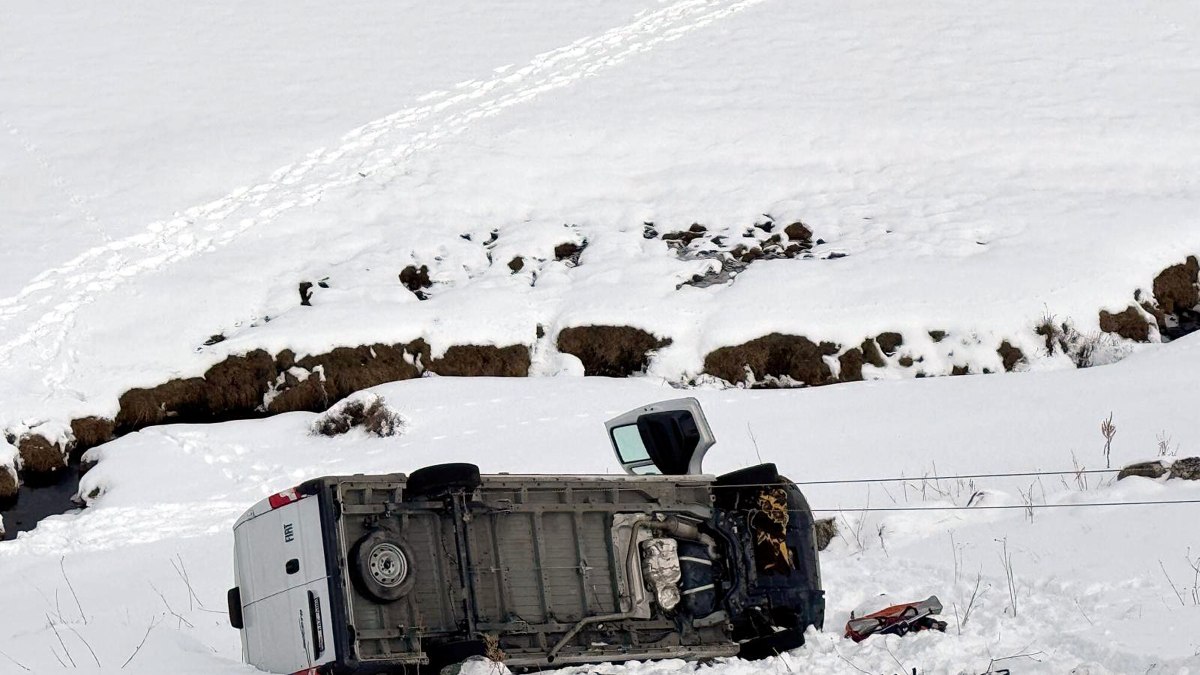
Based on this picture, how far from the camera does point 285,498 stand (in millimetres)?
8117

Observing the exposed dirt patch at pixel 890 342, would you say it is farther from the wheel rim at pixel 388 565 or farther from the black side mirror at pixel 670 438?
the wheel rim at pixel 388 565

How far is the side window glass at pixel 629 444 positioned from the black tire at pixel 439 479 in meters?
2.19

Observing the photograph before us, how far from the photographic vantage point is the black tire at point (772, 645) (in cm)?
922

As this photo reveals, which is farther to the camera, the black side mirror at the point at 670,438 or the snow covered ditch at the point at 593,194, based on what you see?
the snow covered ditch at the point at 593,194

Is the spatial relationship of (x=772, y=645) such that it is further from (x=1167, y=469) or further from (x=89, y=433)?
(x=89, y=433)

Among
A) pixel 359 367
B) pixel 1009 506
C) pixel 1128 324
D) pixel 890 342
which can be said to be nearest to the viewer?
pixel 1009 506

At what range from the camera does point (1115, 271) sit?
19234 mm

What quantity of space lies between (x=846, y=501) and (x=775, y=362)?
15.4ft

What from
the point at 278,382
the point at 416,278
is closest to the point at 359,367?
the point at 278,382

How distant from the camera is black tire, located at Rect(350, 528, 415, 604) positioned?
7875mm

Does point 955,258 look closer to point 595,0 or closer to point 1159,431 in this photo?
point 1159,431

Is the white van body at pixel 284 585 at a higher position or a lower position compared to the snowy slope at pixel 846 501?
higher

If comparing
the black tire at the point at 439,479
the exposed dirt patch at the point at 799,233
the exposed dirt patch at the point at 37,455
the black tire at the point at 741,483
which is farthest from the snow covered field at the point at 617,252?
the black tire at the point at 439,479

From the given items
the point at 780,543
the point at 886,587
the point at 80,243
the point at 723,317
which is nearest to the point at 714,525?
the point at 780,543
